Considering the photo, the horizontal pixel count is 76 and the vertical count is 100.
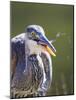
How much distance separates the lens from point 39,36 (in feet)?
9.12

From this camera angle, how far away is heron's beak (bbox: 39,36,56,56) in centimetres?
278

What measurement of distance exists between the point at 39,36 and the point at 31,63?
0.34 metres

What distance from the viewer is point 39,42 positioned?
2775 mm

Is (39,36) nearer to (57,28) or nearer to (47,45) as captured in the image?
(47,45)

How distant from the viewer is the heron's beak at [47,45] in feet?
9.13

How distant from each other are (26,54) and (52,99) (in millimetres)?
633

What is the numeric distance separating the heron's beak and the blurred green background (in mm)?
44

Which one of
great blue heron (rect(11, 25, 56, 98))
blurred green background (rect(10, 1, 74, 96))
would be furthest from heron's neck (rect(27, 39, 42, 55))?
blurred green background (rect(10, 1, 74, 96))

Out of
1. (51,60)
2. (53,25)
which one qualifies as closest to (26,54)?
(51,60)

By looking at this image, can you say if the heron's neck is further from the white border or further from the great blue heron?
the white border
